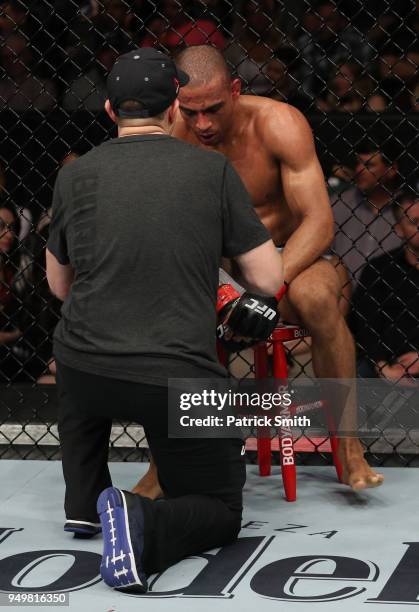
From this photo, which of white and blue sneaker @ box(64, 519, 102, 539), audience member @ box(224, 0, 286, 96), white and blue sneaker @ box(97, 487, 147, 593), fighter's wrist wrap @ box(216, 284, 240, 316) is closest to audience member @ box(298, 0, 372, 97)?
audience member @ box(224, 0, 286, 96)

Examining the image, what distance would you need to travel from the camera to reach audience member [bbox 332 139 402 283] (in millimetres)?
3682

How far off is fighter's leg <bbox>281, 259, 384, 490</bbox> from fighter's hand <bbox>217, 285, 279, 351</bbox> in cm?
31

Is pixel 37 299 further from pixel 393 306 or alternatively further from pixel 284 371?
pixel 284 371

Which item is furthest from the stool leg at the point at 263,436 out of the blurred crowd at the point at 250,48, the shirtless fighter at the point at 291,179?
the blurred crowd at the point at 250,48

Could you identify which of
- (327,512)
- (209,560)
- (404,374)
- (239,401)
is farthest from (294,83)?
(209,560)

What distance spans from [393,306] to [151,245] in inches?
61.3

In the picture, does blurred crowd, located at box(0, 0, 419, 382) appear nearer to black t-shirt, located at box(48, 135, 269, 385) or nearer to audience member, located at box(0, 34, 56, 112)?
audience member, located at box(0, 34, 56, 112)

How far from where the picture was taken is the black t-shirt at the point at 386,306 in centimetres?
362

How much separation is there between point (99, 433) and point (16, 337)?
1.46 meters

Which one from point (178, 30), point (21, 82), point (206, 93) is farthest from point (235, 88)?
point (21, 82)

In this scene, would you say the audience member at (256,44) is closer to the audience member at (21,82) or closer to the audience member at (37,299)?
the audience member at (21,82)

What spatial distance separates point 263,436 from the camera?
2988mm

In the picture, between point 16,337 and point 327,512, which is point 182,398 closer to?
point 327,512

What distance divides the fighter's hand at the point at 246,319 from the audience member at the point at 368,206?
1.18 meters
